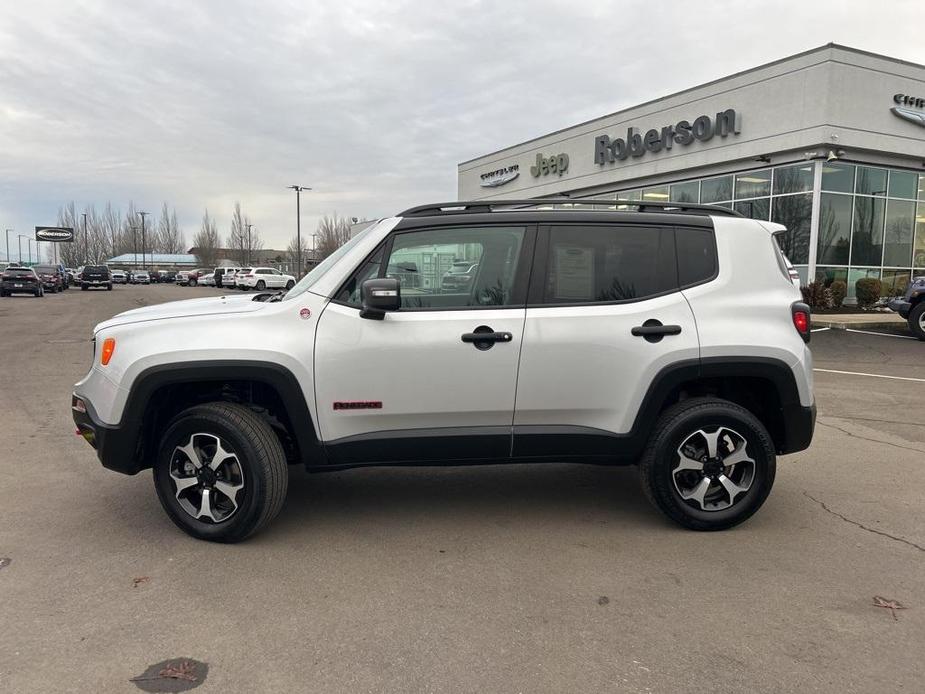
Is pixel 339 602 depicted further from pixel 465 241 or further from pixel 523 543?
pixel 465 241

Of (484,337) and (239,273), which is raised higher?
(239,273)

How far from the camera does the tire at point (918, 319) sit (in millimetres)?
14328

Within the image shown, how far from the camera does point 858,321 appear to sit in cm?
1728

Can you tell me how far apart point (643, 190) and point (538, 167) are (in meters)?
6.65

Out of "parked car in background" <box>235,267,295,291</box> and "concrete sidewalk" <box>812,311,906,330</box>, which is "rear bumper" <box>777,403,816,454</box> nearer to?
"concrete sidewalk" <box>812,311,906,330</box>

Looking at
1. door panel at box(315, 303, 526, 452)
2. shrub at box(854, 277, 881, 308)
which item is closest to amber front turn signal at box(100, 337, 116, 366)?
door panel at box(315, 303, 526, 452)

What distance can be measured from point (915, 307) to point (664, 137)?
1278 cm

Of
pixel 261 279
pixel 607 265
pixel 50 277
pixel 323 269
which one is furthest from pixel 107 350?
pixel 50 277

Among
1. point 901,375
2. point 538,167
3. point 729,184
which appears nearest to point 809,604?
point 901,375

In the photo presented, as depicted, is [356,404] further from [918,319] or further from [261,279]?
[261,279]

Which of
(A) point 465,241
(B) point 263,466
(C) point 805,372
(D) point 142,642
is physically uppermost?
(A) point 465,241

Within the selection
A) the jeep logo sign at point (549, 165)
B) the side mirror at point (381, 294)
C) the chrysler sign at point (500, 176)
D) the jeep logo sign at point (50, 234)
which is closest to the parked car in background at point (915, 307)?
the side mirror at point (381, 294)

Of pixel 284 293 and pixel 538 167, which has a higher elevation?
pixel 538 167

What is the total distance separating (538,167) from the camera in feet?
106
